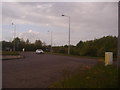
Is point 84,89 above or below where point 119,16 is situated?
below

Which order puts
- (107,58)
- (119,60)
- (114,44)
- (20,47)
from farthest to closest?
(20,47)
(114,44)
(107,58)
(119,60)

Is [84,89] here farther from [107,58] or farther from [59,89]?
[107,58]

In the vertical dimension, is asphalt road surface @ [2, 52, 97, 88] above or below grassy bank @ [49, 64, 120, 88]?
below

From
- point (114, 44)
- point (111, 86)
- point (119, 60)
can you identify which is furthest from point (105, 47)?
point (111, 86)

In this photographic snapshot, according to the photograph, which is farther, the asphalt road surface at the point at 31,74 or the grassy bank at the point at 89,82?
the asphalt road surface at the point at 31,74

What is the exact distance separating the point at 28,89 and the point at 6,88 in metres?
0.87

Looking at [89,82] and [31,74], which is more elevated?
[89,82]

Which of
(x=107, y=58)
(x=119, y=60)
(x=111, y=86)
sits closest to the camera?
(x=111, y=86)

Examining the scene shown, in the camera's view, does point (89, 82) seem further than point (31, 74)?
No

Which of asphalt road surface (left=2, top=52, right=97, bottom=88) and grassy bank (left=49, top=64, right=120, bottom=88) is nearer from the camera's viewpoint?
grassy bank (left=49, top=64, right=120, bottom=88)

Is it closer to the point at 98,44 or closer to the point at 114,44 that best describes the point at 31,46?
the point at 98,44

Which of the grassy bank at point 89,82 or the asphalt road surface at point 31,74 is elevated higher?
the grassy bank at point 89,82

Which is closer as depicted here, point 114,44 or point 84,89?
point 84,89

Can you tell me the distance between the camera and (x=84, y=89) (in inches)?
280
